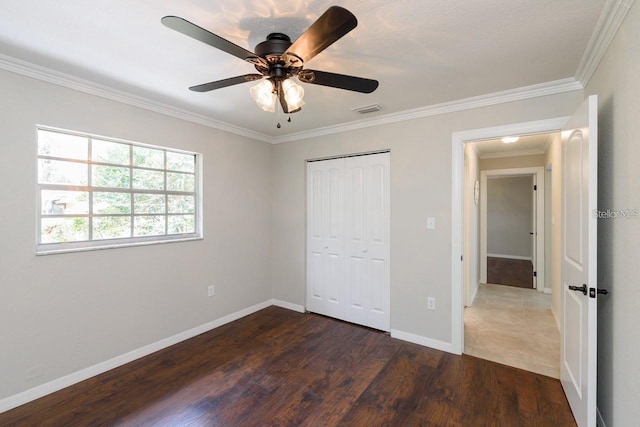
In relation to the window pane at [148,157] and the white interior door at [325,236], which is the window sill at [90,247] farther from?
the white interior door at [325,236]

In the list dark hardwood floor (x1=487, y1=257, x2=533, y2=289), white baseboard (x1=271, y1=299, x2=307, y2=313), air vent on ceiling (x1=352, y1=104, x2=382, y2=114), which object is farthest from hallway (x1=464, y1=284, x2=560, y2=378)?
air vent on ceiling (x1=352, y1=104, x2=382, y2=114)

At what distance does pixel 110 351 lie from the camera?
8.14 ft

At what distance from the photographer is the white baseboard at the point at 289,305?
3.88m

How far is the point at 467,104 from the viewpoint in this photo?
267cm

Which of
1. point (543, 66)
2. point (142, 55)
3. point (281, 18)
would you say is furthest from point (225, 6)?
point (543, 66)

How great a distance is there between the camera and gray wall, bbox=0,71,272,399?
201 centimetres

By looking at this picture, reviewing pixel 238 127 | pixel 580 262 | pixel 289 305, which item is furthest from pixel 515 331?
pixel 238 127

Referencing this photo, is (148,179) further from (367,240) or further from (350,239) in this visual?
(367,240)

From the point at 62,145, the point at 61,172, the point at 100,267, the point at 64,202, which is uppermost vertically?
the point at 62,145

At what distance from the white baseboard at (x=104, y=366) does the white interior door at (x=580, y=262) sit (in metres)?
3.26

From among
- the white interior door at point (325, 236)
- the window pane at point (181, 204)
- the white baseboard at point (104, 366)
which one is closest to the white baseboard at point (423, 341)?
the white interior door at point (325, 236)

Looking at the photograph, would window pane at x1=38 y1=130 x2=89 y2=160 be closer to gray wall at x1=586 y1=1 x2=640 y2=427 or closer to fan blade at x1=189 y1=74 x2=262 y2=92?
fan blade at x1=189 y1=74 x2=262 y2=92

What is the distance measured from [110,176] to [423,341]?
3460 mm

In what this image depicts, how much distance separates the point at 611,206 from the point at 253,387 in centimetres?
272
